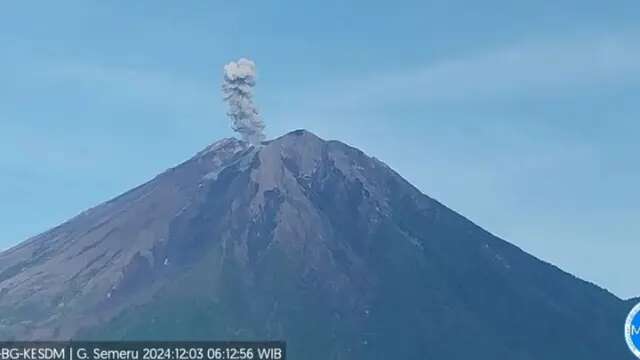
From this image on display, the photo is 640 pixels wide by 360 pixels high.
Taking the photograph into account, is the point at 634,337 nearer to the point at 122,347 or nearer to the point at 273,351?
the point at 273,351

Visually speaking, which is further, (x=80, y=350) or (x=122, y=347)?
(x=80, y=350)

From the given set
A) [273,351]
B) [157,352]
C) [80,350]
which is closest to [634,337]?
[273,351]

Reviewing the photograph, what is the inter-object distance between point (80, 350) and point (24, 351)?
2.68 metres

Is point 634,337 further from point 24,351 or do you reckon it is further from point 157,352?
point 24,351

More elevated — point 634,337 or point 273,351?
point 273,351

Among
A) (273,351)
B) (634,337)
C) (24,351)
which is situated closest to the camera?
(634,337)

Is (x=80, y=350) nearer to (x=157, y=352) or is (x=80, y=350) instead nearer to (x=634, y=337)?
(x=157, y=352)

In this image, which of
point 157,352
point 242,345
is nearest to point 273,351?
point 242,345

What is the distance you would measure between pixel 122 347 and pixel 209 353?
11.8 feet

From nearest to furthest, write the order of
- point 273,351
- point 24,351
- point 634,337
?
point 634,337 < point 273,351 < point 24,351

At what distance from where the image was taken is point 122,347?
51062 mm

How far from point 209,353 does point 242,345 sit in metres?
1.88

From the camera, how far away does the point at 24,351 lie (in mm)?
60969

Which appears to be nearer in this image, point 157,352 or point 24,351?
point 157,352
